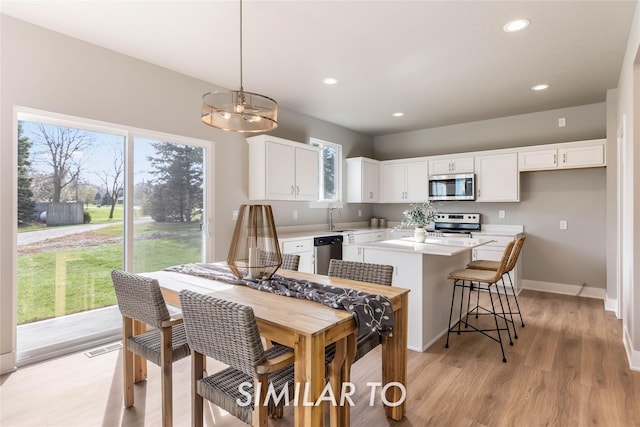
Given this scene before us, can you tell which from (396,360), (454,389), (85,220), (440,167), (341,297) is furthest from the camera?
(440,167)

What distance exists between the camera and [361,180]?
18.9 ft

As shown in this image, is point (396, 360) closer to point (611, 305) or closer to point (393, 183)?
point (611, 305)

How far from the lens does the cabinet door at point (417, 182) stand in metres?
5.72

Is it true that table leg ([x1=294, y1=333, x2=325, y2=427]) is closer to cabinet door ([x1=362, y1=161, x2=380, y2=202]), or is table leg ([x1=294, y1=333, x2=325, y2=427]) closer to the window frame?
the window frame

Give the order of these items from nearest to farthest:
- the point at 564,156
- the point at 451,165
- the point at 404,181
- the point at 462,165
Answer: the point at 564,156 → the point at 462,165 → the point at 451,165 → the point at 404,181

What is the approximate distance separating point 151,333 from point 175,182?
197 centimetres

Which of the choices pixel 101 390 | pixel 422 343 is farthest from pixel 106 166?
pixel 422 343

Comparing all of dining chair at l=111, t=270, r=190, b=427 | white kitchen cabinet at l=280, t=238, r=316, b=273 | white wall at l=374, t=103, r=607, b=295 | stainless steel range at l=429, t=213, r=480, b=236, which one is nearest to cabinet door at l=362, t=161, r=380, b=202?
stainless steel range at l=429, t=213, r=480, b=236

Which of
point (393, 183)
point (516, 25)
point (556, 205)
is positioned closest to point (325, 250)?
point (393, 183)

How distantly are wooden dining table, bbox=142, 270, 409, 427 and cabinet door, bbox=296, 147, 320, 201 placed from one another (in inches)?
91.0

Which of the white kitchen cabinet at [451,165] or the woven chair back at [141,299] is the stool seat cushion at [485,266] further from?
the woven chair back at [141,299]

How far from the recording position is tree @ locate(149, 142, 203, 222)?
3.51 meters

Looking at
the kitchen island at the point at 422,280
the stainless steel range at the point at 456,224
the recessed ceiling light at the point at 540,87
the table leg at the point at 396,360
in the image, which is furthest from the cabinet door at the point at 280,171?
the recessed ceiling light at the point at 540,87

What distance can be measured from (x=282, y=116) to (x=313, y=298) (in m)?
3.52
